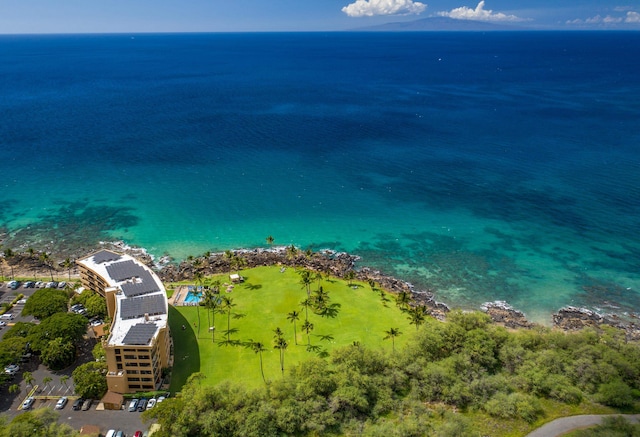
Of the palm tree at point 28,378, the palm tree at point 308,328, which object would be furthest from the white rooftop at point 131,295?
the palm tree at point 308,328

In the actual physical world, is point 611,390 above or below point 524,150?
below

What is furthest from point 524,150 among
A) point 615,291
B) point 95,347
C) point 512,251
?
point 95,347

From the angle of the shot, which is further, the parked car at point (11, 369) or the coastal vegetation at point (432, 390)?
the parked car at point (11, 369)

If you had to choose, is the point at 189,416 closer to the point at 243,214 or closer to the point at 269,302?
the point at 269,302

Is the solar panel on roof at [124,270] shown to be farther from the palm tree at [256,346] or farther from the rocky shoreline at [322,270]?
the palm tree at [256,346]

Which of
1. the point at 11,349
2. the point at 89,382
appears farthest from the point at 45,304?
the point at 89,382

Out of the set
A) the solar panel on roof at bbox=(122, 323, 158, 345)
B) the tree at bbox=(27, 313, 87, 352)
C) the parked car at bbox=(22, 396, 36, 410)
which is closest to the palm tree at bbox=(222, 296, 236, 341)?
the solar panel on roof at bbox=(122, 323, 158, 345)

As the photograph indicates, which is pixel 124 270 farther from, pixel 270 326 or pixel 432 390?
pixel 432 390

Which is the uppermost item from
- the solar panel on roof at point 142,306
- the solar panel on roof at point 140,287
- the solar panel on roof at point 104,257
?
the solar panel on roof at point 104,257
